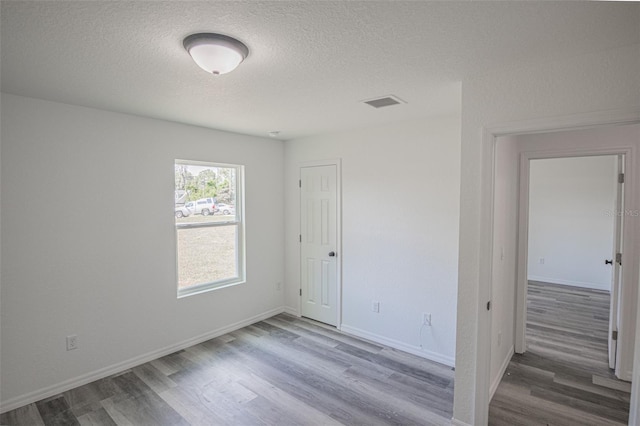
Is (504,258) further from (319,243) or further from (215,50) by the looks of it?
(215,50)

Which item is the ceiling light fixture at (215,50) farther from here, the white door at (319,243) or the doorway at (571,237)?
the doorway at (571,237)

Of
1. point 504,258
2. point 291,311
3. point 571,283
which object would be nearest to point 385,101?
point 504,258

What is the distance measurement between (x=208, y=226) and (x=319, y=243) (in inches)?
56.0

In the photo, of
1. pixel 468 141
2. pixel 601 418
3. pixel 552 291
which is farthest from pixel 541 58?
pixel 552 291

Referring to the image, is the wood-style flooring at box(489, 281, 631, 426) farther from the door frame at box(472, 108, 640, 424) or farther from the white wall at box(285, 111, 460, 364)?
the white wall at box(285, 111, 460, 364)

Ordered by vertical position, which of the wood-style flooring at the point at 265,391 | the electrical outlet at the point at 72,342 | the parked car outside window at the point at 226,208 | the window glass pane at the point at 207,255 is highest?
the parked car outside window at the point at 226,208

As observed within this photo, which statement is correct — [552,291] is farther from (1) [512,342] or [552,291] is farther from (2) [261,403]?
(2) [261,403]

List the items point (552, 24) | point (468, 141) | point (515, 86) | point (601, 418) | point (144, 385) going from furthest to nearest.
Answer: point (144, 385)
point (601, 418)
point (468, 141)
point (515, 86)
point (552, 24)

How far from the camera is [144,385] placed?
288 cm

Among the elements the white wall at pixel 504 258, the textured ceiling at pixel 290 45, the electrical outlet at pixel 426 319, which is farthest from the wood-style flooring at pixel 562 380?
the textured ceiling at pixel 290 45

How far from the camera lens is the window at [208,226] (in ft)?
12.0

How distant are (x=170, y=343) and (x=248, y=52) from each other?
312cm

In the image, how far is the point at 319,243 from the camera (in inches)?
171

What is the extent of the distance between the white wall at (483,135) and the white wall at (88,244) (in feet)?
9.21
